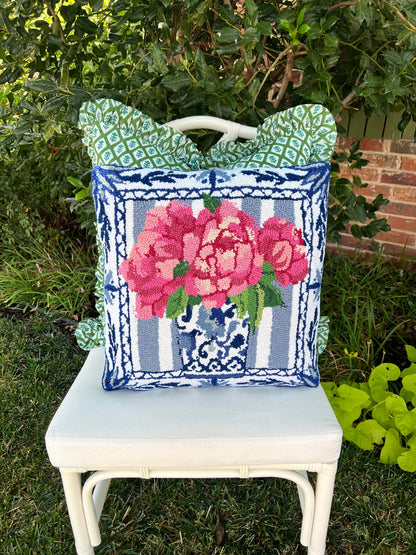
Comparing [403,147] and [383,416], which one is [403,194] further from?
[383,416]

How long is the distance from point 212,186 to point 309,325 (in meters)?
0.41

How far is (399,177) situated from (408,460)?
1.46 m

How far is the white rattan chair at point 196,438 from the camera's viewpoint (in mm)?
990

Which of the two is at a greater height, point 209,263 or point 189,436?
point 209,263

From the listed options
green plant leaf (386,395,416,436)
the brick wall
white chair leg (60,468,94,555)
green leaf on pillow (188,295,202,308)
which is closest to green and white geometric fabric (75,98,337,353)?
green leaf on pillow (188,295,202,308)


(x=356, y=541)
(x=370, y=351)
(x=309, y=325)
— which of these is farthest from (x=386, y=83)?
(x=356, y=541)

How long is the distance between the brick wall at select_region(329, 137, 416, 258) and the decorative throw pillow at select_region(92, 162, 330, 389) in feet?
4.82

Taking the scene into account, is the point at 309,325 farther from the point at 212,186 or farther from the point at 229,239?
the point at 212,186

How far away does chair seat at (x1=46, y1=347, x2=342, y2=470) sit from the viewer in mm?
987

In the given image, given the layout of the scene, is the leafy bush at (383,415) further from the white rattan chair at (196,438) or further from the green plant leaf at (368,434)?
the white rattan chair at (196,438)

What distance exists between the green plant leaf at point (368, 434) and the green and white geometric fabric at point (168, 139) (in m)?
0.94

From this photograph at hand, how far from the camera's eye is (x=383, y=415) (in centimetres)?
159

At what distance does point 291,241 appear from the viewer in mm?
1057

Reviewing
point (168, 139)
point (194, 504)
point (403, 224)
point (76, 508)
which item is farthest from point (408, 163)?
point (76, 508)
